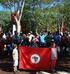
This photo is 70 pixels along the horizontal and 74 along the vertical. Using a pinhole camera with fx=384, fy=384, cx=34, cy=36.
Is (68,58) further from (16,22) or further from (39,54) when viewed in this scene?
(16,22)

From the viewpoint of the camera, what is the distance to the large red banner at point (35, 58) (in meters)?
19.7

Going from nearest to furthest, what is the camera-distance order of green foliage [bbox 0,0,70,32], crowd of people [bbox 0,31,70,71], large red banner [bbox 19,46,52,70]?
1. large red banner [bbox 19,46,52,70]
2. crowd of people [bbox 0,31,70,71]
3. green foliage [bbox 0,0,70,32]

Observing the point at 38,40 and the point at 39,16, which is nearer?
the point at 38,40

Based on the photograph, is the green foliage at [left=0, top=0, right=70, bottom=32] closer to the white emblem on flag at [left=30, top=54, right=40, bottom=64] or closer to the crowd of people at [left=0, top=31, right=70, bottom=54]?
the crowd of people at [left=0, top=31, right=70, bottom=54]

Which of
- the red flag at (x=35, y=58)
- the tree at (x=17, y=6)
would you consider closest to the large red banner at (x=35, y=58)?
the red flag at (x=35, y=58)

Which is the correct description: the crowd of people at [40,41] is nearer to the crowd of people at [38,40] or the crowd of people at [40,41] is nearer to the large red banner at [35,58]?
the crowd of people at [38,40]

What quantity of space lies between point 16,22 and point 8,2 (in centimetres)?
385

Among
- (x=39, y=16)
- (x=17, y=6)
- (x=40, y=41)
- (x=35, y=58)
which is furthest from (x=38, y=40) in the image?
(x=39, y=16)

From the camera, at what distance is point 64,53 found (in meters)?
28.1

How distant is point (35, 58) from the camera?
19734 millimetres

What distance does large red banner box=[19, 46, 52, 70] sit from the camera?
774 inches

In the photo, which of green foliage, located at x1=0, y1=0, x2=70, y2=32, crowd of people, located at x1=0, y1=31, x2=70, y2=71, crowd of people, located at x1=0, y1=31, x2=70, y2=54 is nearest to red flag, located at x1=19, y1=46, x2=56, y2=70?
crowd of people, located at x1=0, y1=31, x2=70, y2=54

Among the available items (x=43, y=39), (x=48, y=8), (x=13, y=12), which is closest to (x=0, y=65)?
(x=43, y=39)

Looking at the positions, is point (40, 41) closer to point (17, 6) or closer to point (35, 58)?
point (35, 58)
